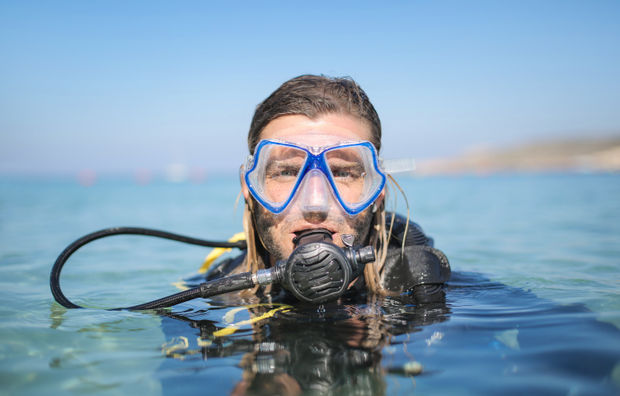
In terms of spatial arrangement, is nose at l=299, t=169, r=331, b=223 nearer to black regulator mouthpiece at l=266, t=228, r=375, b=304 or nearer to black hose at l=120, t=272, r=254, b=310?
black regulator mouthpiece at l=266, t=228, r=375, b=304

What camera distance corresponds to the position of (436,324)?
2.04 metres

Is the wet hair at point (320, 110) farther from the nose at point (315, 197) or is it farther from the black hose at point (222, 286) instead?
the black hose at point (222, 286)

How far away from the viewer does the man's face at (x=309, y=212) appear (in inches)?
87.7

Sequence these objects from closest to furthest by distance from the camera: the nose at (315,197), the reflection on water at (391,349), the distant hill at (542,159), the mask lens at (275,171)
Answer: the reflection on water at (391,349) < the nose at (315,197) < the mask lens at (275,171) < the distant hill at (542,159)

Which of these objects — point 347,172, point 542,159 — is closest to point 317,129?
point 347,172

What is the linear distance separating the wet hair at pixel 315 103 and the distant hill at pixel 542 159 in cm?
5175

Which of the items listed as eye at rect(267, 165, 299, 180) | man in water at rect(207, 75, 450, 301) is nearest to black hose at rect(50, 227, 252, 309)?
man in water at rect(207, 75, 450, 301)

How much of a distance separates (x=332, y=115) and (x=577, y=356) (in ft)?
5.08

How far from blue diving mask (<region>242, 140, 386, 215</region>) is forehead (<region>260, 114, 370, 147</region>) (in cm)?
7

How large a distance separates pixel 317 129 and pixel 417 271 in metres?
0.95

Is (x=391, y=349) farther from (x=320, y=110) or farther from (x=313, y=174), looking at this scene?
(x=320, y=110)

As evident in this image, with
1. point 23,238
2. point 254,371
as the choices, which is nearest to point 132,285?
point 254,371

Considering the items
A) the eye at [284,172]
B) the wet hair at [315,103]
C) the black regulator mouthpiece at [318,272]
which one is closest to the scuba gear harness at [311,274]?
the black regulator mouthpiece at [318,272]

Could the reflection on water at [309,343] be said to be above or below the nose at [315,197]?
below
